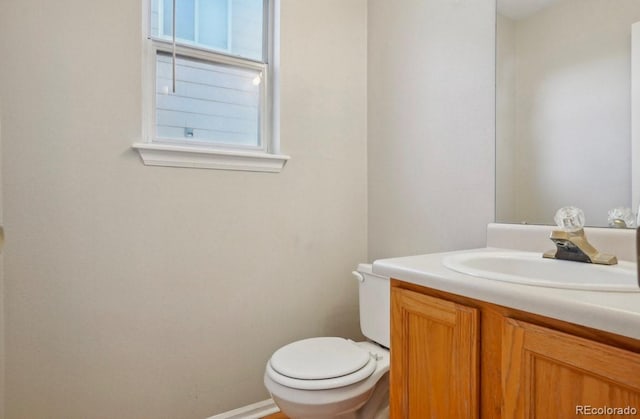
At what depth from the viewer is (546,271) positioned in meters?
0.97

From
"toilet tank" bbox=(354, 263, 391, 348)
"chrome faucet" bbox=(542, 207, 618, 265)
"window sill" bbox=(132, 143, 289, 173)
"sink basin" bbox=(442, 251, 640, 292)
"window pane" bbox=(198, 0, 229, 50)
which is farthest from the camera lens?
"window pane" bbox=(198, 0, 229, 50)

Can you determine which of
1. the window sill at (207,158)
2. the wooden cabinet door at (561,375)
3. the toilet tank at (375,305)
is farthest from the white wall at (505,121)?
the window sill at (207,158)

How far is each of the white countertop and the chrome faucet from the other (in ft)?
1.07

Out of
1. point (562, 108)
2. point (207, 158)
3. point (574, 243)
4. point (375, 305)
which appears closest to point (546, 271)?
point (574, 243)

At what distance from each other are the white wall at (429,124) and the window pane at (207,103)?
2.21 ft

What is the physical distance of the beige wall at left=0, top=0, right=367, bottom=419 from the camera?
120cm

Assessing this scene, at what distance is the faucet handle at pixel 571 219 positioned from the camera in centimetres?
95

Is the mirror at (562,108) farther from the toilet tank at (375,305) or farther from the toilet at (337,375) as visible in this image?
the toilet at (337,375)

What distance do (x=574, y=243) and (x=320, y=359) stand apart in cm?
92

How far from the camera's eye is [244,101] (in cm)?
168

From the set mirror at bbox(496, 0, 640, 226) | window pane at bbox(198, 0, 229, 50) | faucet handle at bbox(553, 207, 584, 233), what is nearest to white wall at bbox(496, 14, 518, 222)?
mirror at bbox(496, 0, 640, 226)

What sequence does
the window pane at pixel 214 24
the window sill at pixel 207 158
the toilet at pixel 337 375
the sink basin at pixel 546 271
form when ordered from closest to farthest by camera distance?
the sink basin at pixel 546 271 → the toilet at pixel 337 375 → the window sill at pixel 207 158 → the window pane at pixel 214 24

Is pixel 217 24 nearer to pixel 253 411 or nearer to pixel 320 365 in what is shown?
pixel 320 365

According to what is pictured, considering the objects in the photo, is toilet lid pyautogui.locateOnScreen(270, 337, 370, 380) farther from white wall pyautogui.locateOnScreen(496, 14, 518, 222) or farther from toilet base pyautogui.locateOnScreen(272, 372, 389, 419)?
white wall pyautogui.locateOnScreen(496, 14, 518, 222)
